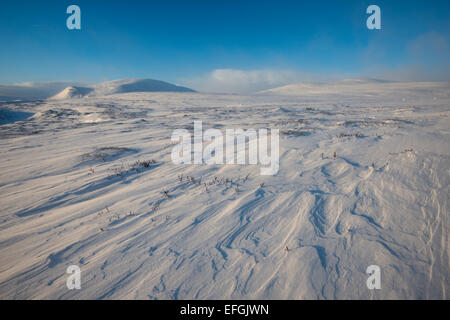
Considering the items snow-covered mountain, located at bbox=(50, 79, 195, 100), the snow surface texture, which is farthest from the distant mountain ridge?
snow-covered mountain, located at bbox=(50, 79, 195, 100)

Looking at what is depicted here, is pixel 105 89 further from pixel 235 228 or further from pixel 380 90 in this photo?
pixel 235 228

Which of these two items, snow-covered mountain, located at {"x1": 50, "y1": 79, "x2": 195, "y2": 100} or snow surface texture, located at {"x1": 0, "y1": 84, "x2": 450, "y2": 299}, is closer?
snow surface texture, located at {"x1": 0, "y1": 84, "x2": 450, "y2": 299}

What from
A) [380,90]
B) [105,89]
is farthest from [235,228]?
[105,89]

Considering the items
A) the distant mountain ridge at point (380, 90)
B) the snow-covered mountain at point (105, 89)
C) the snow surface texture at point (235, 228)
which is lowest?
the snow surface texture at point (235, 228)

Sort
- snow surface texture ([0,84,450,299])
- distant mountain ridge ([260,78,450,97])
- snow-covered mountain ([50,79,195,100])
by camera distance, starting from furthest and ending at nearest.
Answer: snow-covered mountain ([50,79,195,100]) < distant mountain ridge ([260,78,450,97]) < snow surface texture ([0,84,450,299])

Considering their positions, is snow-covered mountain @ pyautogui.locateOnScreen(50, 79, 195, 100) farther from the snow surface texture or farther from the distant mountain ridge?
the snow surface texture

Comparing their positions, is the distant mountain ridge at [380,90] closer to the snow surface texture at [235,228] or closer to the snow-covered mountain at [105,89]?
the snow surface texture at [235,228]

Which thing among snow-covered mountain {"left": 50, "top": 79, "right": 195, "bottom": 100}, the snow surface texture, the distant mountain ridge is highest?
snow-covered mountain {"left": 50, "top": 79, "right": 195, "bottom": 100}

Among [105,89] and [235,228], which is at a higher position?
[105,89]

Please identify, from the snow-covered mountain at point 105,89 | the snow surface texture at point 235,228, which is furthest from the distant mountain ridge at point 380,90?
the snow-covered mountain at point 105,89

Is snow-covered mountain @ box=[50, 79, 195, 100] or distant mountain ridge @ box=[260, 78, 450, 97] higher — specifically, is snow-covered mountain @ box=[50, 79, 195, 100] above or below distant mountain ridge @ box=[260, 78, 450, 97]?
above
